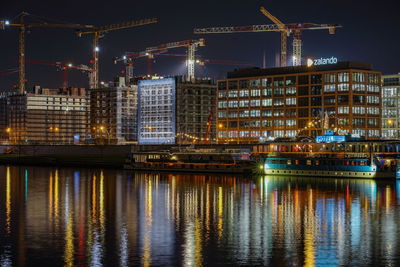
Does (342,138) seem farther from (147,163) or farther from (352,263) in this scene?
(352,263)

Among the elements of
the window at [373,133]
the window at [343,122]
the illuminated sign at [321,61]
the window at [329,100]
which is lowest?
the window at [373,133]

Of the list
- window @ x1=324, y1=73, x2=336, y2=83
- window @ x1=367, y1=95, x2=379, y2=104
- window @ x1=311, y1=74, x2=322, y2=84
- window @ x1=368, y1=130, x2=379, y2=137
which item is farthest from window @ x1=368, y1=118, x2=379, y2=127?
window @ x1=311, y1=74, x2=322, y2=84

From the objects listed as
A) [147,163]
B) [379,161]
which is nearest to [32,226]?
[379,161]

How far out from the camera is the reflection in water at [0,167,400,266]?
42.4 m

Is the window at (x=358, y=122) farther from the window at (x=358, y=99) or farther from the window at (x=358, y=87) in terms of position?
the window at (x=358, y=87)

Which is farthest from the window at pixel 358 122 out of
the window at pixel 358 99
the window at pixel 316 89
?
the window at pixel 316 89

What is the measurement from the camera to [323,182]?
332 ft

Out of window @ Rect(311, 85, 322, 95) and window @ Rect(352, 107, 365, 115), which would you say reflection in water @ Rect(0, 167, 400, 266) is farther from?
window @ Rect(311, 85, 322, 95)

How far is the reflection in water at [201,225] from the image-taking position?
1668 inches

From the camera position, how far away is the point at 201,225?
5544 cm

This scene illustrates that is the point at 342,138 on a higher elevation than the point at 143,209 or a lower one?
higher

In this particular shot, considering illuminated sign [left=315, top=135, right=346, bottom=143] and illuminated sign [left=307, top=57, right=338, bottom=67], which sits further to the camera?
illuminated sign [left=307, top=57, right=338, bottom=67]

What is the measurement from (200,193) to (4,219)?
30.8 m

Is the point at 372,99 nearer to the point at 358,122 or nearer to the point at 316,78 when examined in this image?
the point at 358,122
